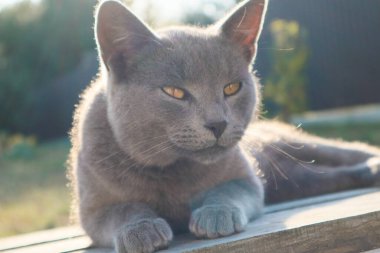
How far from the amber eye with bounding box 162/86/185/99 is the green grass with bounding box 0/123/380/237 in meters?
2.27

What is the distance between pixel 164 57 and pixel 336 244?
2.29 feet

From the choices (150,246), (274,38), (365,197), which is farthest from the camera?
(274,38)

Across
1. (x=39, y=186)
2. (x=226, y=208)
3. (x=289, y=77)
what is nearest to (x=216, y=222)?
(x=226, y=208)

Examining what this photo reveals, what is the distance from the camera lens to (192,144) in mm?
1548

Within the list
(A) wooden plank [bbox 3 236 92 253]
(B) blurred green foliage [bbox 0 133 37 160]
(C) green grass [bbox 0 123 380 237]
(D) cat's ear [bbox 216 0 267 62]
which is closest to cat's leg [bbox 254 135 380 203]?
(D) cat's ear [bbox 216 0 267 62]

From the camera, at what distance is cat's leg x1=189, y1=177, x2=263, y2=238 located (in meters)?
1.47

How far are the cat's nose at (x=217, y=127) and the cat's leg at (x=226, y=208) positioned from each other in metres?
0.19

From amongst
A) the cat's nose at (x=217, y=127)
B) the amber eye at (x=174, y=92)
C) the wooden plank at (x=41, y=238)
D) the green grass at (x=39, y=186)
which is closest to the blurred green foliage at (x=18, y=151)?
the green grass at (x=39, y=186)

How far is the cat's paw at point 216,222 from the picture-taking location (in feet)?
4.81

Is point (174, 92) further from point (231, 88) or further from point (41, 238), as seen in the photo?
point (41, 238)

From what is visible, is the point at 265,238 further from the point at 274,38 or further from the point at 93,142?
the point at 274,38

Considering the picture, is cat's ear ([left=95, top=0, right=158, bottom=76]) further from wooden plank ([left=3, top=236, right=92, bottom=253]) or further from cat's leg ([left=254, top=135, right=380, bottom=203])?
cat's leg ([left=254, top=135, right=380, bottom=203])

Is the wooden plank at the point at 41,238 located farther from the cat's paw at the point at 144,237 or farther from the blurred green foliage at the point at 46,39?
the blurred green foliage at the point at 46,39

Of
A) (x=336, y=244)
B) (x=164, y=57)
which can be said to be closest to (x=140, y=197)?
(x=164, y=57)
